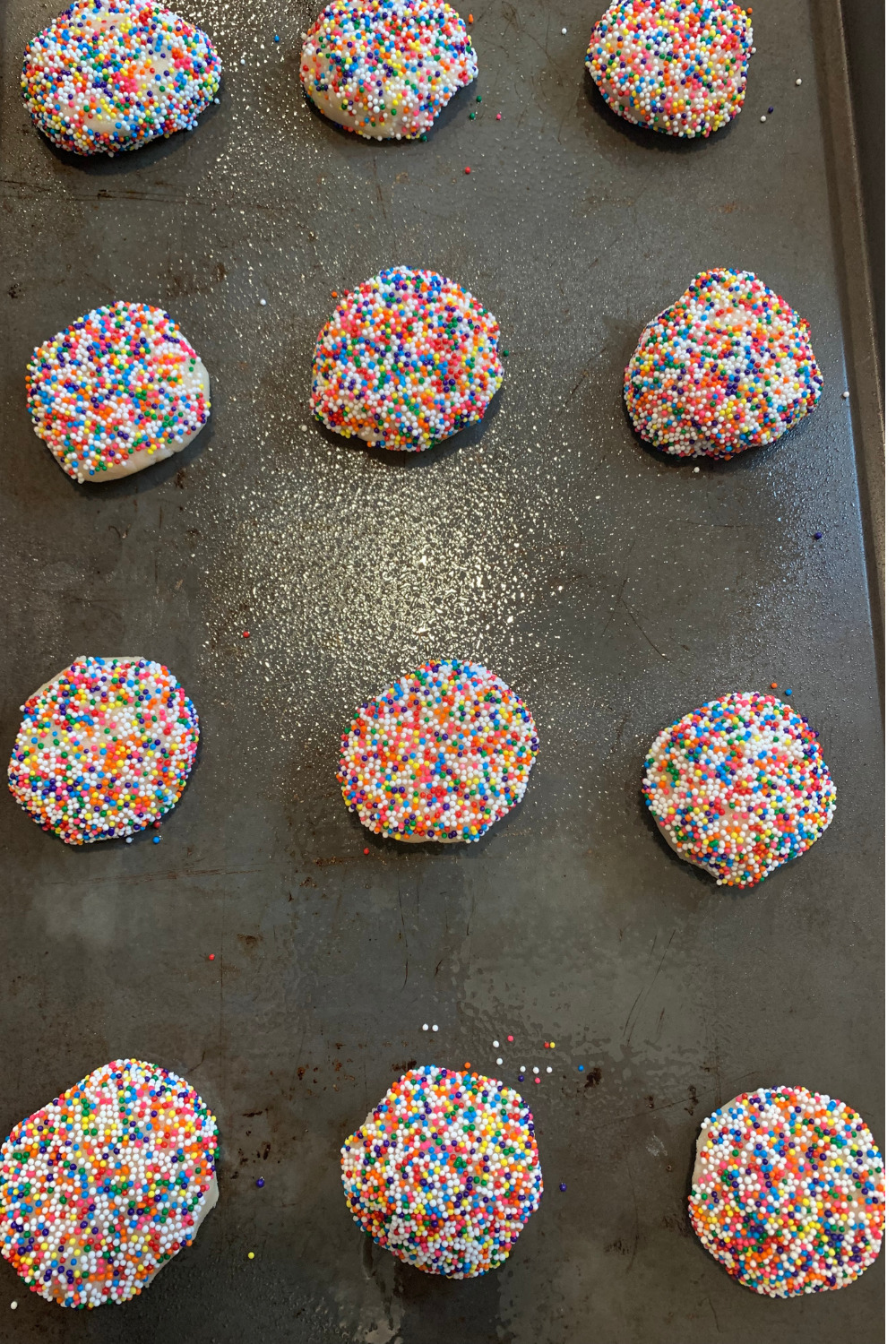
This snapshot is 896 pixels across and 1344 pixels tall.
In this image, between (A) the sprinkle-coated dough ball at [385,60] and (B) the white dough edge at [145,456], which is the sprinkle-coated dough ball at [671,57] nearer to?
(A) the sprinkle-coated dough ball at [385,60]

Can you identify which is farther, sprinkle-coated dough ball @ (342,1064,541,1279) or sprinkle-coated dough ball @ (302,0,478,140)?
sprinkle-coated dough ball @ (302,0,478,140)

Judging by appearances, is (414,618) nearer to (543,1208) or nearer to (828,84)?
(543,1208)

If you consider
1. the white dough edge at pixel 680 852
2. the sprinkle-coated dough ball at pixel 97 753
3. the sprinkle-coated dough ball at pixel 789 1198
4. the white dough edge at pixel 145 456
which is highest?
the white dough edge at pixel 145 456

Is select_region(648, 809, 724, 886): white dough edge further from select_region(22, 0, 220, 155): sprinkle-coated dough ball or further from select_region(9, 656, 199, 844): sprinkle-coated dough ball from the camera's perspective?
select_region(22, 0, 220, 155): sprinkle-coated dough ball

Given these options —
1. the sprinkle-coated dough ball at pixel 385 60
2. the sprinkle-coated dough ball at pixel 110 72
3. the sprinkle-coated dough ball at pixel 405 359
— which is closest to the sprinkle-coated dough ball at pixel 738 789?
the sprinkle-coated dough ball at pixel 405 359

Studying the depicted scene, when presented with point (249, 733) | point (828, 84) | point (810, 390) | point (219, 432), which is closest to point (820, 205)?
point (828, 84)

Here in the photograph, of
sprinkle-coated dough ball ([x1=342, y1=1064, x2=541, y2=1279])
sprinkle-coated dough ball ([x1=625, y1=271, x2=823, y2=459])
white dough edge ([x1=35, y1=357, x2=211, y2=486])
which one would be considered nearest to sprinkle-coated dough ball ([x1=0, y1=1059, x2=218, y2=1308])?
sprinkle-coated dough ball ([x1=342, y1=1064, x2=541, y2=1279])

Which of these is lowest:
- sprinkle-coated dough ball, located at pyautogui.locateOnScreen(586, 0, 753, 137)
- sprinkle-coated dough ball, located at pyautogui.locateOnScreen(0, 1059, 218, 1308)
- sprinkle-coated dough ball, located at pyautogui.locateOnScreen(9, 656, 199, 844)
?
sprinkle-coated dough ball, located at pyautogui.locateOnScreen(0, 1059, 218, 1308)
